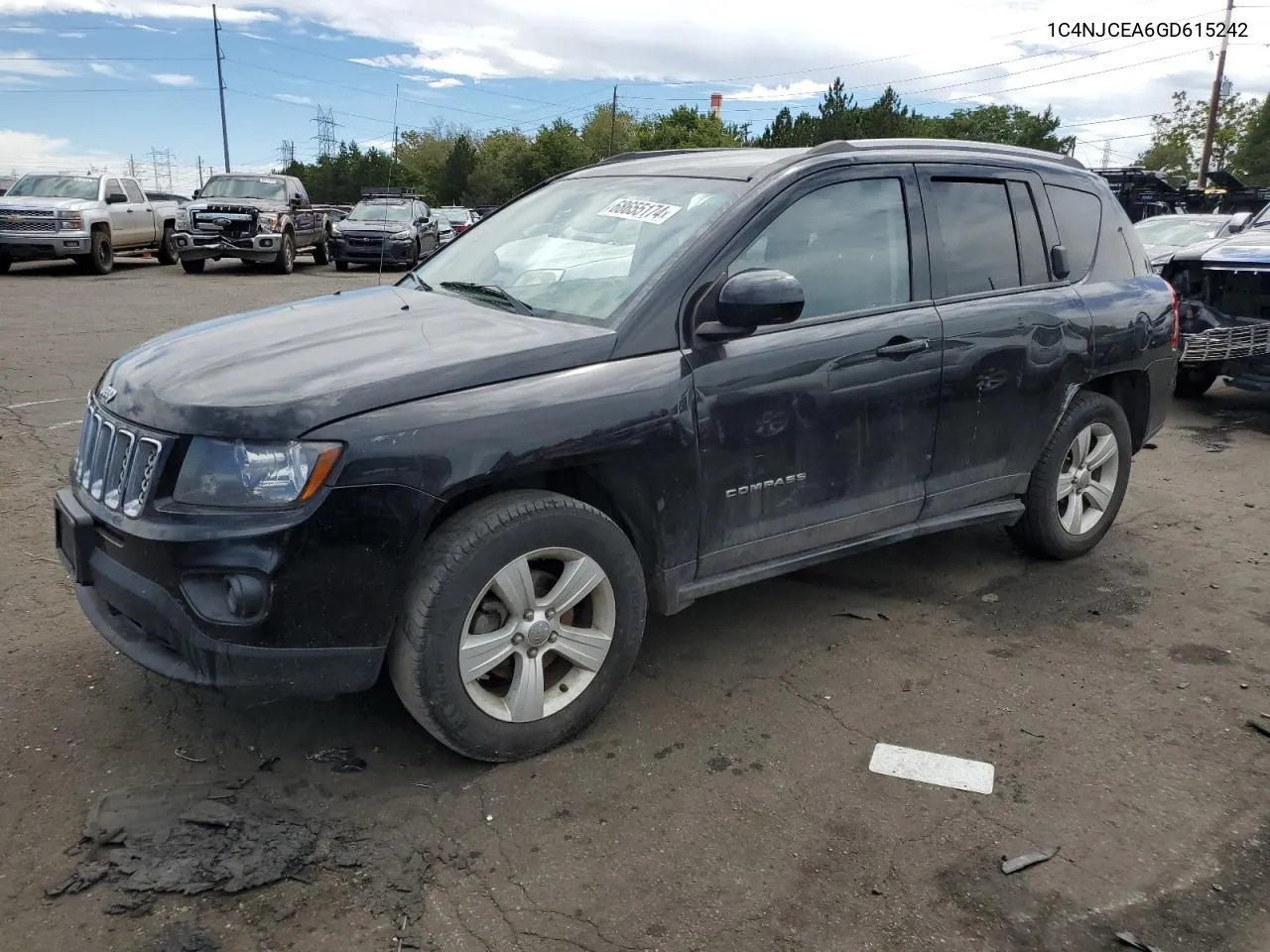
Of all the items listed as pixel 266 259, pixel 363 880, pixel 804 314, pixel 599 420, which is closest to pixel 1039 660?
pixel 804 314

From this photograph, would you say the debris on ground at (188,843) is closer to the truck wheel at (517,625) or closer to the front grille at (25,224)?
the truck wheel at (517,625)

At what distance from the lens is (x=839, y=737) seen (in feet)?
11.0

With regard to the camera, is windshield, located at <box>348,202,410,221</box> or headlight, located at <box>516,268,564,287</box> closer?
headlight, located at <box>516,268,564,287</box>

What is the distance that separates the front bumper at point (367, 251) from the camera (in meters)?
22.0

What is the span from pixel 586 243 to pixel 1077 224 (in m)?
2.44

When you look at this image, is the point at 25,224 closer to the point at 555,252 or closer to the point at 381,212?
the point at 381,212

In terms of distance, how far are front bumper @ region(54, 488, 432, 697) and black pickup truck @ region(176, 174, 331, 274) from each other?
19232 mm

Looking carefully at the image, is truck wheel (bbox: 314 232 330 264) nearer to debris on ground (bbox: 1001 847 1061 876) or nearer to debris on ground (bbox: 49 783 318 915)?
debris on ground (bbox: 49 783 318 915)

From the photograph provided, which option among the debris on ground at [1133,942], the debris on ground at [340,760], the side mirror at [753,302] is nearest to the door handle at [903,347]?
the side mirror at [753,302]

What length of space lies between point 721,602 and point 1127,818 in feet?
6.19

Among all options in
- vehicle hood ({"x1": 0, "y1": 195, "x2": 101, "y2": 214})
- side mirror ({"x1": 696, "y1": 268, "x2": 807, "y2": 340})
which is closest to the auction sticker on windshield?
side mirror ({"x1": 696, "y1": 268, "x2": 807, "y2": 340})

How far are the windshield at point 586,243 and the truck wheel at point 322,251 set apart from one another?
21.3 meters

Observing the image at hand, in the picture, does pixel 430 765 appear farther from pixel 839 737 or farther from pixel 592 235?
pixel 592 235

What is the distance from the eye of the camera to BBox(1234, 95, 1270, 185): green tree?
6329 cm
